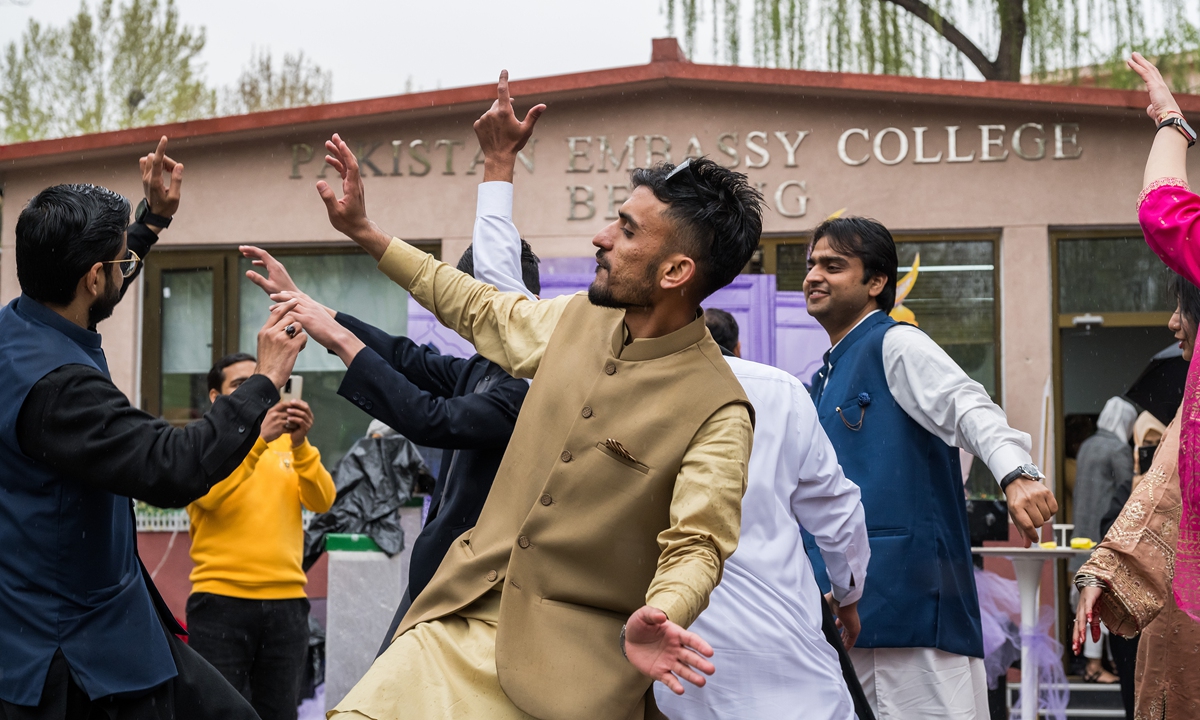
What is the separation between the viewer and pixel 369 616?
24.9 feet

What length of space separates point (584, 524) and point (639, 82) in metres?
7.91

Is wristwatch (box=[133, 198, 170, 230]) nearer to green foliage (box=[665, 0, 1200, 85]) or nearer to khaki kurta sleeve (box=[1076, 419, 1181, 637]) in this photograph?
khaki kurta sleeve (box=[1076, 419, 1181, 637])

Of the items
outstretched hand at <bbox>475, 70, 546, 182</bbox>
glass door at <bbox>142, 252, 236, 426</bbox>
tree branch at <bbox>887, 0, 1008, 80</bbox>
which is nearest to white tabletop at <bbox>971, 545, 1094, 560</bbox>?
outstretched hand at <bbox>475, 70, 546, 182</bbox>

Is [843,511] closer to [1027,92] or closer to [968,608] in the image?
Answer: [968,608]

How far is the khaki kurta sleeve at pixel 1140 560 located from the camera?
338 centimetres

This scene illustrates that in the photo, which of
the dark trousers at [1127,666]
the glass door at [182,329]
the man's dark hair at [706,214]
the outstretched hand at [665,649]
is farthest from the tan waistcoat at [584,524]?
the glass door at [182,329]

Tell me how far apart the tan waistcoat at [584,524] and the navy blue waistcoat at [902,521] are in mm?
1471

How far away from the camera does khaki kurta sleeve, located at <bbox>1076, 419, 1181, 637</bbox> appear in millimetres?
3381

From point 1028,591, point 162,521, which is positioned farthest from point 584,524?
point 162,521

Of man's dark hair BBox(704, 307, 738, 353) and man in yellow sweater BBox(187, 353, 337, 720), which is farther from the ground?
man's dark hair BBox(704, 307, 738, 353)

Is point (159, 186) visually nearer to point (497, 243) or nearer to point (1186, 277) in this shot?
point (497, 243)

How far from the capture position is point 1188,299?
3436 mm

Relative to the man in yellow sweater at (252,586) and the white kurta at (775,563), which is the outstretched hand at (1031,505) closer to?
the white kurta at (775,563)

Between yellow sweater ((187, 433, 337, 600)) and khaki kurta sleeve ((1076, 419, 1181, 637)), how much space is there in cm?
374
